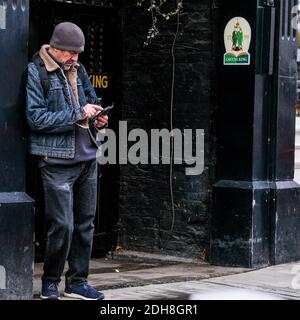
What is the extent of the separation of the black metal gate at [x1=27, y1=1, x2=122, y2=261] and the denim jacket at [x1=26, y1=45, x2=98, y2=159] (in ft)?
5.74

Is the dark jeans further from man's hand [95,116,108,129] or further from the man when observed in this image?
man's hand [95,116,108,129]

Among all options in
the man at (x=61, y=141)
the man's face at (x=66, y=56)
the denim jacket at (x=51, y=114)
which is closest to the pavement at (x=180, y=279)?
the man at (x=61, y=141)

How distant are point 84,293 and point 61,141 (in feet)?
3.69

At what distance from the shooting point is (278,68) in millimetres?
8242

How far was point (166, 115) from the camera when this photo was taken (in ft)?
28.0

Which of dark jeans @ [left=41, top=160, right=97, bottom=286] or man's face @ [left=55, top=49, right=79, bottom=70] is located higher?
man's face @ [left=55, top=49, right=79, bottom=70]

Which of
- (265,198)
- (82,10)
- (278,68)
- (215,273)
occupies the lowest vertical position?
(215,273)

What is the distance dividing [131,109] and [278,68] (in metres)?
1.48

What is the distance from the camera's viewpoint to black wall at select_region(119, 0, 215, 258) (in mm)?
8383

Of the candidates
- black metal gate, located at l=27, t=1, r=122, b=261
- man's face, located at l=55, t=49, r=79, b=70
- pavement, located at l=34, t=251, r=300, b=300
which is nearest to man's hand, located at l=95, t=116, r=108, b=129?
man's face, located at l=55, t=49, r=79, b=70

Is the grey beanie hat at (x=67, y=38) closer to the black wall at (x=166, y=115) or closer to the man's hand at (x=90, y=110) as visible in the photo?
the man's hand at (x=90, y=110)
